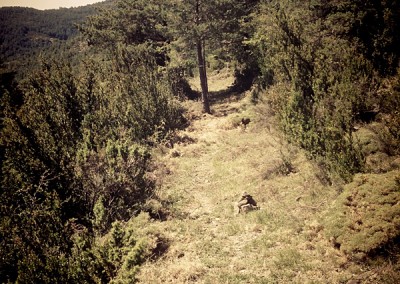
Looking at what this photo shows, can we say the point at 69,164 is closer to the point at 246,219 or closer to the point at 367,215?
the point at 246,219

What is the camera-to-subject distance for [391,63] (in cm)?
1059

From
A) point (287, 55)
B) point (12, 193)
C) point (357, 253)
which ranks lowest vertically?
point (357, 253)

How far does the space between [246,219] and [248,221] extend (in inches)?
4.3

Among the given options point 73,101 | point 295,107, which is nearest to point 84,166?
point 73,101

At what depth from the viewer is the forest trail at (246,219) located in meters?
6.85

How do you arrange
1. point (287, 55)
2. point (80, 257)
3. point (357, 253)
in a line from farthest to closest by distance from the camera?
point (287, 55) < point (357, 253) < point (80, 257)

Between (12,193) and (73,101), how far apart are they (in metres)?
6.75

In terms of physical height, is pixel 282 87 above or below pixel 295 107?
above

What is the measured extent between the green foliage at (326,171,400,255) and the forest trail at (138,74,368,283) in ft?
1.52

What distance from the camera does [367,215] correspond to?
6535 millimetres

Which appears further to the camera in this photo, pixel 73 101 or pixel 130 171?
pixel 73 101

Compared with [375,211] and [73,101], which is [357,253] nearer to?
[375,211]

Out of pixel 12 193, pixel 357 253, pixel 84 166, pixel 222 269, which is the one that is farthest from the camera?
pixel 84 166

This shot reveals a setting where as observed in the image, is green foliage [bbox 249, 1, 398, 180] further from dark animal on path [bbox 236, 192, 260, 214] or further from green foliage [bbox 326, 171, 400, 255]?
dark animal on path [bbox 236, 192, 260, 214]
